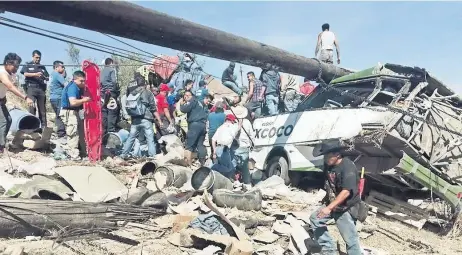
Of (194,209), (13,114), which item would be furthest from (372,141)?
(13,114)

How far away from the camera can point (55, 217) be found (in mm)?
6262

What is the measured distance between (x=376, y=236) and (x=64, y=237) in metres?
4.38

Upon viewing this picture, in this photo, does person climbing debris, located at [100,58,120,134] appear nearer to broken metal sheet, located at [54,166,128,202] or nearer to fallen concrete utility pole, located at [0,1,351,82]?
broken metal sheet, located at [54,166,128,202]

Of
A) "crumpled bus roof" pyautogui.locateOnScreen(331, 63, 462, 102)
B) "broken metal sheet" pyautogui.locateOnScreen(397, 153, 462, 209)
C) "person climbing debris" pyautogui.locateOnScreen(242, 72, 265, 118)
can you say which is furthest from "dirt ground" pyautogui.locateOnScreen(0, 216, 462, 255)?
"person climbing debris" pyautogui.locateOnScreen(242, 72, 265, 118)

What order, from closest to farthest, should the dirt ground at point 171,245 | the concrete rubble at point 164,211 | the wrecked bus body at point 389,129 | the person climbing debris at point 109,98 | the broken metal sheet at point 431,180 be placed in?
the dirt ground at point 171,245
the concrete rubble at point 164,211
the broken metal sheet at point 431,180
the wrecked bus body at point 389,129
the person climbing debris at point 109,98

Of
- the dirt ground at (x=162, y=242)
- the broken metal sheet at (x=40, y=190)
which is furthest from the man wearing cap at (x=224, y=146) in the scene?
the broken metal sheet at (x=40, y=190)

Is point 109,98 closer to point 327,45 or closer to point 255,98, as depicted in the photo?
point 255,98

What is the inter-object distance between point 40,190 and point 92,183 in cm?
89

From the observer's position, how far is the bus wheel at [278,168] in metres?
9.92

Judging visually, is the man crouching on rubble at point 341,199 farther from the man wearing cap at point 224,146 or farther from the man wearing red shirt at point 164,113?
the man wearing red shirt at point 164,113

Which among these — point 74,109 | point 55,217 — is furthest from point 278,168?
point 55,217

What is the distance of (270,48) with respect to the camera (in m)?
8.15

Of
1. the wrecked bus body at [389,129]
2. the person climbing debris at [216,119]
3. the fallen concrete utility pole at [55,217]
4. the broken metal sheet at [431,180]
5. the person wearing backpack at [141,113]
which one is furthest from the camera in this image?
the person climbing debris at [216,119]

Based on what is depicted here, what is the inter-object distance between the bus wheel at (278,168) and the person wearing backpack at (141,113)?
231cm
